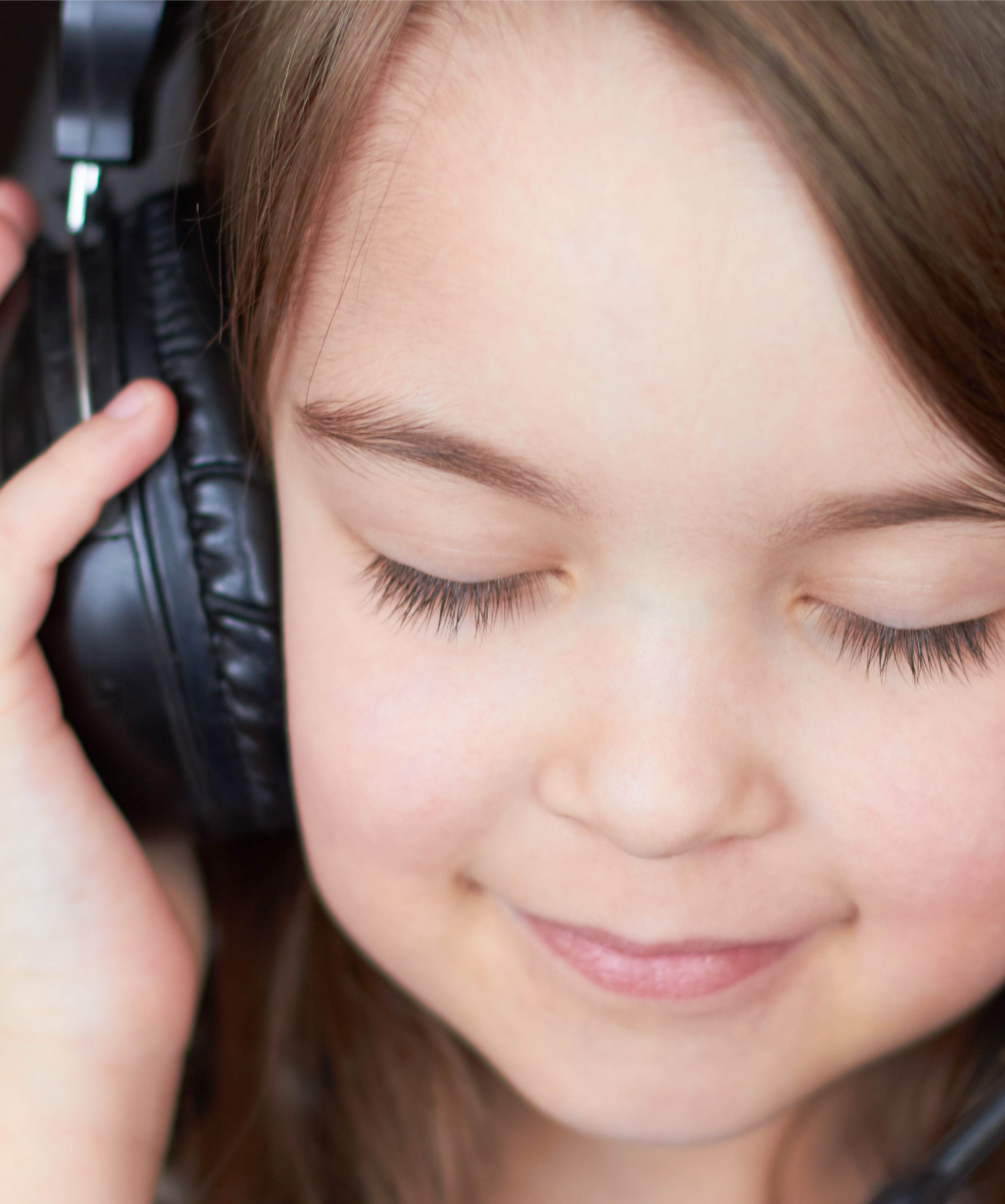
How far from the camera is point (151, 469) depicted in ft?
2.91

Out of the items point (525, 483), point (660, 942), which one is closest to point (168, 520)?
point (525, 483)

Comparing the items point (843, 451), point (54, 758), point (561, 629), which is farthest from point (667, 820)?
point (54, 758)

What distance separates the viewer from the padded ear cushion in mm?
876

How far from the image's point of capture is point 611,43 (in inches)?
25.4

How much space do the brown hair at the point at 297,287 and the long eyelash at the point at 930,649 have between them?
0.11m

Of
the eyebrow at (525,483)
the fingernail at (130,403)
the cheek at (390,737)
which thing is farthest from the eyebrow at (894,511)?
the fingernail at (130,403)

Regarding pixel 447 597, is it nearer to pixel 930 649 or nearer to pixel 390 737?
pixel 390 737

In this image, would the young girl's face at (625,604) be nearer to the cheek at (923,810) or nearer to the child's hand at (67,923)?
the cheek at (923,810)

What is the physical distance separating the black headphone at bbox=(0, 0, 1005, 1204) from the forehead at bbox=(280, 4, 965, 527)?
24cm

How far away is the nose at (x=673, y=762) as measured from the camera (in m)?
0.72

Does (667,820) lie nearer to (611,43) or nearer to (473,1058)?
(611,43)

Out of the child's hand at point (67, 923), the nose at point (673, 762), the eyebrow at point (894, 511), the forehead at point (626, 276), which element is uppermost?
the forehead at point (626, 276)

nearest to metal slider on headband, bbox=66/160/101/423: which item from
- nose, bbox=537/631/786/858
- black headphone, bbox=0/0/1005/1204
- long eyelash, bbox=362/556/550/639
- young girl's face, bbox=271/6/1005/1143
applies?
black headphone, bbox=0/0/1005/1204

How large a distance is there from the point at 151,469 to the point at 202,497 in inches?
1.9
